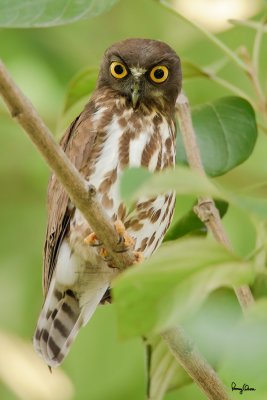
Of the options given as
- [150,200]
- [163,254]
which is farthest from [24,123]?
[150,200]

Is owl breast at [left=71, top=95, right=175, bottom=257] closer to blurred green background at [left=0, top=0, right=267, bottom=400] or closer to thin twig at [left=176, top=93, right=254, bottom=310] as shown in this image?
thin twig at [left=176, top=93, right=254, bottom=310]

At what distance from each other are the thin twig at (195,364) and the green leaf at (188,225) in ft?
1.76

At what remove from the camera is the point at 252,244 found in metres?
3.98

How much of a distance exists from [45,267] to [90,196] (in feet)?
4.34

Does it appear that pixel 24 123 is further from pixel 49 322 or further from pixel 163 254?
pixel 49 322

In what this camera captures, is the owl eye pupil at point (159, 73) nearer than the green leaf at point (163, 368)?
No

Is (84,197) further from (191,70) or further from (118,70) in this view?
(118,70)

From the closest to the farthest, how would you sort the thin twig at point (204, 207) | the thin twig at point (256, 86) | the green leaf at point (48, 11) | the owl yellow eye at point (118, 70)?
1. the thin twig at point (204, 207)
2. the green leaf at point (48, 11)
3. the thin twig at point (256, 86)
4. the owl yellow eye at point (118, 70)

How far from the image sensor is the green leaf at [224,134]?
106 inches

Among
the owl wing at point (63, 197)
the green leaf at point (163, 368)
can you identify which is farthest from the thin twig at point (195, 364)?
the owl wing at point (63, 197)

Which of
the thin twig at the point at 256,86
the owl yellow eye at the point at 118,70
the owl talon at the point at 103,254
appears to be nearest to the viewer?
the thin twig at the point at 256,86

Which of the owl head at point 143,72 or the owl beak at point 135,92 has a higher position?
the owl head at point 143,72

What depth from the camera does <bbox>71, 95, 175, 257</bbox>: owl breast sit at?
9.98ft

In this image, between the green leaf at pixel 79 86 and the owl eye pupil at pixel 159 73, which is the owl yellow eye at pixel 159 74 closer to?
the owl eye pupil at pixel 159 73
